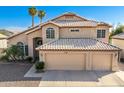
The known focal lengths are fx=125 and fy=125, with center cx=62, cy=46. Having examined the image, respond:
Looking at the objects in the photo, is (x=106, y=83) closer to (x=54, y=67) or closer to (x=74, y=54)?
(x=74, y=54)

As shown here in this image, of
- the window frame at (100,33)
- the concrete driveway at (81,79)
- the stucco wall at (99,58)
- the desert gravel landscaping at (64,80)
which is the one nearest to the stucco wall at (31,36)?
the stucco wall at (99,58)

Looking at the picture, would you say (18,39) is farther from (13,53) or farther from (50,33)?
(50,33)

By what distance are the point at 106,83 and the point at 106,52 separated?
4.17 m

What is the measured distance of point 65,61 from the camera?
47.1ft

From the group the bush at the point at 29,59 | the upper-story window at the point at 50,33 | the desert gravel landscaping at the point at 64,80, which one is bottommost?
the desert gravel landscaping at the point at 64,80

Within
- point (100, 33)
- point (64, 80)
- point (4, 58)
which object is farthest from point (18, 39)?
point (100, 33)

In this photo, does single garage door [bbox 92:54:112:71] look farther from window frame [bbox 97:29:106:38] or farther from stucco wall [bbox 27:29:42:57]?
stucco wall [bbox 27:29:42:57]

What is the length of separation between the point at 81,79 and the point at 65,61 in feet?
11.1

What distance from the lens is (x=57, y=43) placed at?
1540 centimetres

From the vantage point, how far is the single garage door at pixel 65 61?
46.9 feet

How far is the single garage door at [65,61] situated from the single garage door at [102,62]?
1.36 m

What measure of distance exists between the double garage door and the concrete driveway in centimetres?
94

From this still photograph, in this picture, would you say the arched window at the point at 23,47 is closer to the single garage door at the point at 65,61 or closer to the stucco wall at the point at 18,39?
the stucco wall at the point at 18,39
